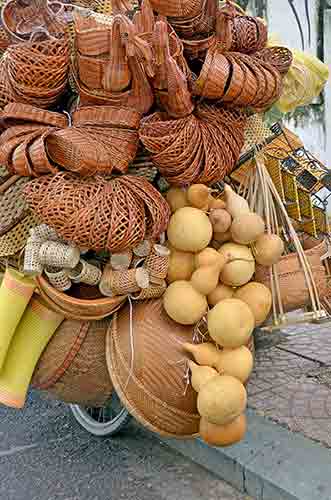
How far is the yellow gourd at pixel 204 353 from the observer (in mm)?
1870

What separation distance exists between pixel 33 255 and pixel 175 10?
0.83 meters

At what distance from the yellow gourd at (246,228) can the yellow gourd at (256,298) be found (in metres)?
0.14

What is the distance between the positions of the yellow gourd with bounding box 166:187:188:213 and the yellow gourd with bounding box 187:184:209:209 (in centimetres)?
3

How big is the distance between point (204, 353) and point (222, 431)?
0.22 m

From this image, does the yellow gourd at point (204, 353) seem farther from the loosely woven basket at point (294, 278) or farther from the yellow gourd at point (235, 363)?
the loosely woven basket at point (294, 278)

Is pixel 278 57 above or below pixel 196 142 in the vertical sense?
above

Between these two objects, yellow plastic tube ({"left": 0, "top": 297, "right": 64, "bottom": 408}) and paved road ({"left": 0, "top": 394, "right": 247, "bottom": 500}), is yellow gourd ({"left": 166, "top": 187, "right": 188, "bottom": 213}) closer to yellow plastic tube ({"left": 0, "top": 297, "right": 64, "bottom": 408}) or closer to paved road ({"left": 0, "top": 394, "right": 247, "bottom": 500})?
yellow plastic tube ({"left": 0, "top": 297, "right": 64, "bottom": 408})

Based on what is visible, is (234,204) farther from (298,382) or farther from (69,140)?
(298,382)

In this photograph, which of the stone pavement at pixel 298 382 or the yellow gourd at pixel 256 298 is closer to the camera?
the yellow gourd at pixel 256 298

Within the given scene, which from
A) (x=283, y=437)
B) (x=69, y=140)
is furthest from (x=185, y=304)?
(x=283, y=437)

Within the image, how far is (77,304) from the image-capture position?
1.92 m

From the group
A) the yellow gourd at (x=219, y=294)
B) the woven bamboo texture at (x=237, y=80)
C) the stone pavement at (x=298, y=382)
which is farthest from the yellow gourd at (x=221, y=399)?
the stone pavement at (x=298, y=382)

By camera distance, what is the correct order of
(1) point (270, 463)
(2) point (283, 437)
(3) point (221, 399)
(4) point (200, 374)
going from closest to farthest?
(3) point (221, 399) → (4) point (200, 374) → (1) point (270, 463) → (2) point (283, 437)

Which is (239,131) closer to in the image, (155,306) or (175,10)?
(175,10)
